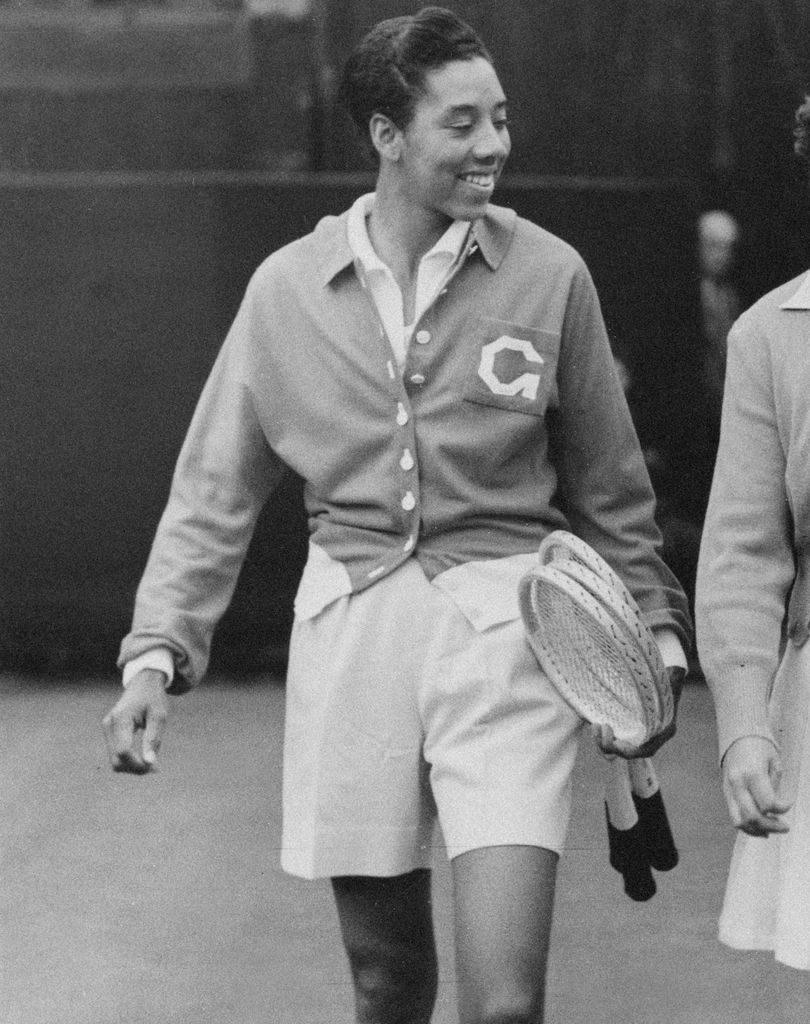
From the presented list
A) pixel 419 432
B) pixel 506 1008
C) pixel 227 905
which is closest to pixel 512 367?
pixel 419 432

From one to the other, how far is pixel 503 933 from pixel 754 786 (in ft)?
1.67

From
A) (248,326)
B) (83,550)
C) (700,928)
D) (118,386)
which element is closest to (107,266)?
(118,386)

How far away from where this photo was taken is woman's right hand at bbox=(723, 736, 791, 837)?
112 inches

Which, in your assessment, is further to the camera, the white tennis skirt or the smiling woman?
the smiling woman

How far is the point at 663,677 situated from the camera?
322 cm

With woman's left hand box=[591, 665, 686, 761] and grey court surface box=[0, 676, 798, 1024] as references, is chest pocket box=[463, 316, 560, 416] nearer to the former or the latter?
woman's left hand box=[591, 665, 686, 761]

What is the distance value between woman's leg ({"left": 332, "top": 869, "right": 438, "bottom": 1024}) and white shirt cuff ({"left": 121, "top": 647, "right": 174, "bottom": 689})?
1.39 feet

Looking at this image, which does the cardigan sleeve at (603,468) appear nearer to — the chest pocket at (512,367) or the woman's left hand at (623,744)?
the chest pocket at (512,367)

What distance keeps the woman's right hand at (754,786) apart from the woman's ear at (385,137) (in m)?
1.12

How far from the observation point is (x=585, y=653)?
3332 mm

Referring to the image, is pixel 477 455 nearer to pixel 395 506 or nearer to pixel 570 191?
pixel 395 506

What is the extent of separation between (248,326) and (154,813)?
3.17 metres

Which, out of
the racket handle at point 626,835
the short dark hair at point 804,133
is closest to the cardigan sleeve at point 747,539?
the short dark hair at point 804,133

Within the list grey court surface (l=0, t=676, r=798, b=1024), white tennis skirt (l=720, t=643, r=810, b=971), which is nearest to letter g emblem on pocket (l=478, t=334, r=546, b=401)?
white tennis skirt (l=720, t=643, r=810, b=971)
